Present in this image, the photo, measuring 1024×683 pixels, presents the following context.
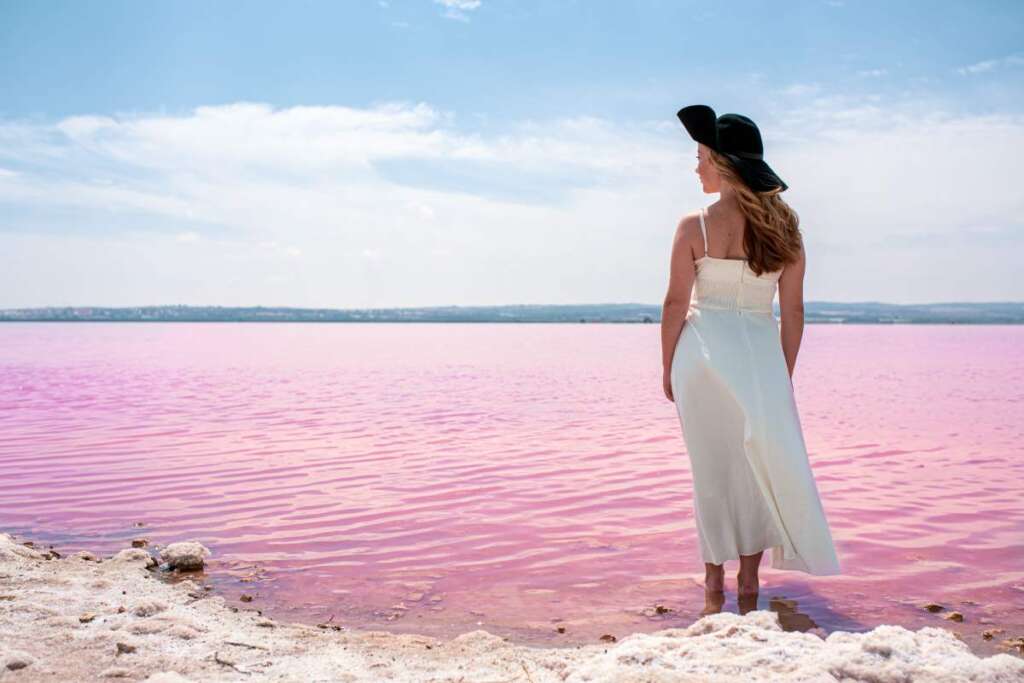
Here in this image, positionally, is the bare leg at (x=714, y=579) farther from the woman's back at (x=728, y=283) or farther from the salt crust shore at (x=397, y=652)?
the woman's back at (x=728, y=283)

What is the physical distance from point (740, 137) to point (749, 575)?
7.40 feet

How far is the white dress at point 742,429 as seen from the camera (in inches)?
171

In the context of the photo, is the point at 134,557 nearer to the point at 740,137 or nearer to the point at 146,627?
the point at 146,627

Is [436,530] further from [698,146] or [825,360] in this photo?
[825,360]

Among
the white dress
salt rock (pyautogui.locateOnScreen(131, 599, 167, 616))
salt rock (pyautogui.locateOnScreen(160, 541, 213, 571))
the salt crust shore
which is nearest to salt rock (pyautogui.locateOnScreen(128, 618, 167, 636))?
the salt crust shore

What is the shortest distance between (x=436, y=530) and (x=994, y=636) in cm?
357

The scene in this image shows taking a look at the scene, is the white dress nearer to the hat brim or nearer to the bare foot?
the bare foot

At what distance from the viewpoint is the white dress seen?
4.34 metres

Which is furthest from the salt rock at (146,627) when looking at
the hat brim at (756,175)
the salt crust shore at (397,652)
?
the hat brim at (756,175)

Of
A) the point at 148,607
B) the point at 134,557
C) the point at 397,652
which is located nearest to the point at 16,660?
the point at 148,607

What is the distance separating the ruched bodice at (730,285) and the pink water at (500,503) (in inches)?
63.1

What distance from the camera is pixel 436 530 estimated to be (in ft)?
20.4

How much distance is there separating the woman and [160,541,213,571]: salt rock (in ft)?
9.85

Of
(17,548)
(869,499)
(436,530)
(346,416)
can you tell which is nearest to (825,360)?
(346,416)
